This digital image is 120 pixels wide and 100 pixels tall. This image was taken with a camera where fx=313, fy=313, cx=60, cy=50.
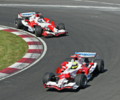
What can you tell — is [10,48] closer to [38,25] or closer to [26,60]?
[26,60]

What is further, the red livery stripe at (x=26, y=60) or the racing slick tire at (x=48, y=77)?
the red livery stripe at (x=26, y=60)

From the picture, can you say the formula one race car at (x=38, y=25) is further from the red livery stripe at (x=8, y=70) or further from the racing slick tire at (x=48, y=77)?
the racing slick tire at (x=48, y=77)

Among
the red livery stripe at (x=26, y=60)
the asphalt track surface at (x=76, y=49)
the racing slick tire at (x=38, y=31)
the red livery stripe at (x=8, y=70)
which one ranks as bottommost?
the red livery stripe at (x=8, y=70)

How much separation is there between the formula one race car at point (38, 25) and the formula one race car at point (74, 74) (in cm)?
651

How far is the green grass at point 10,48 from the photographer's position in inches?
635

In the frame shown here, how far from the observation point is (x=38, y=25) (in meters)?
20.8

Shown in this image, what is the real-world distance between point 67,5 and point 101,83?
18.7 meters

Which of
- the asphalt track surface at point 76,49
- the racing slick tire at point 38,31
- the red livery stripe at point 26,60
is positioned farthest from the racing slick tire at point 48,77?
the racing slick tire at point 38,31

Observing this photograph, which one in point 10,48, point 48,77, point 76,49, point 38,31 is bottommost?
point 10,48

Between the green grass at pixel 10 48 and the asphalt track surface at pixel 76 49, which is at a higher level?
the asphalt track surface at pixel 76 49

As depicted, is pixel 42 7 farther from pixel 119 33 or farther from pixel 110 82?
pixel 110 82

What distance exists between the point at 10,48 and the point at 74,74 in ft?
22.8

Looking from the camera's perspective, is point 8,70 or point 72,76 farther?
point 8,70

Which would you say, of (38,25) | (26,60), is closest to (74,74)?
(26,60)
